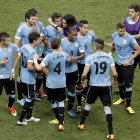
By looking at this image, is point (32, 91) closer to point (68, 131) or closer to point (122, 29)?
point (68, 131)

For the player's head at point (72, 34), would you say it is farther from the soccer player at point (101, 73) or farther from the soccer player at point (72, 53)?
the soccer player at point (101, 73)

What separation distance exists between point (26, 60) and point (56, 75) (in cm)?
79

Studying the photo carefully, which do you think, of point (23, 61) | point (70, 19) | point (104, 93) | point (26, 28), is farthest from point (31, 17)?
point (104, 93)

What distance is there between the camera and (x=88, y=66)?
7.29 metres

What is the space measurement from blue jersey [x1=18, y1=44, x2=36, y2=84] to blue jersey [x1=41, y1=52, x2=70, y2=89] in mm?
404

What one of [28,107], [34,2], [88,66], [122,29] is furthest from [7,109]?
[34,2]

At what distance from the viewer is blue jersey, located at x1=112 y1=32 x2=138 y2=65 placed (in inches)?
329

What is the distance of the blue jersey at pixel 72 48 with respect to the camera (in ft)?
26.7

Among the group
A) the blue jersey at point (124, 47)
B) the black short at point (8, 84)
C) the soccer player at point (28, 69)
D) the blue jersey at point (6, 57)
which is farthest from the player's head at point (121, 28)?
the black short at point (8, 84)

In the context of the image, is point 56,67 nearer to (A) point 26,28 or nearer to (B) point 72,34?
(B) point 72,34

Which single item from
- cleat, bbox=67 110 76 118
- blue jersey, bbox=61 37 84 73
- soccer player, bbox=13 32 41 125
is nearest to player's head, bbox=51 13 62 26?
blue jersey, bbox=61 37 84 73

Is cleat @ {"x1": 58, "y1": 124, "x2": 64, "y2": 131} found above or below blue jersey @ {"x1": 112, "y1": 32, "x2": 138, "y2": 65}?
below

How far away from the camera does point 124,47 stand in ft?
27.8

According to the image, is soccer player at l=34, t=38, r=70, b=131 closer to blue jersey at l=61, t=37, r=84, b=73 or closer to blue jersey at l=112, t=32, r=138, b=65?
blue jersey at l=61, t=37, r=84, b=73
